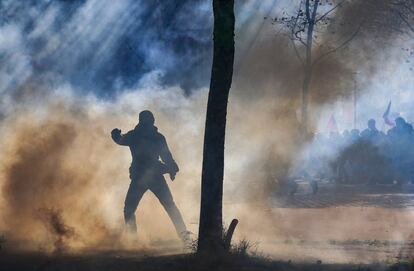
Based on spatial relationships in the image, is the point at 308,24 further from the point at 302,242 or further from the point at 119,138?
the point at 119,138

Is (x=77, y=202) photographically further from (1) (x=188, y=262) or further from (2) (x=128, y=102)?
(2) (x=128, y=102)

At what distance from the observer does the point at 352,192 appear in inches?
741

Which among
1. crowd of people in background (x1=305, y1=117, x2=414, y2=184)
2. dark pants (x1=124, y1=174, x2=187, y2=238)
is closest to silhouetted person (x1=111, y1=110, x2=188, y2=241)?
dark pants (x1=124, y1=174, x2=187, y2=238)

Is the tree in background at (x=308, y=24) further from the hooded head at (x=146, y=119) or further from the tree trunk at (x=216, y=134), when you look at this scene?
the tree trunk at (x=216, y=134)

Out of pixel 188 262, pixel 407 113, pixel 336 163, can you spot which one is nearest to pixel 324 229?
pixel 188 262

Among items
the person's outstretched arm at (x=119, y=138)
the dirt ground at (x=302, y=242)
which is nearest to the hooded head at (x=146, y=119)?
the person's outstretched arm at (x=119, y=138)

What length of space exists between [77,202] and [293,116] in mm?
12181

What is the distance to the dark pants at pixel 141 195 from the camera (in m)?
10.2

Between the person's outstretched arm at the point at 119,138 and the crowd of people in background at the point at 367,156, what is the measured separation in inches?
416

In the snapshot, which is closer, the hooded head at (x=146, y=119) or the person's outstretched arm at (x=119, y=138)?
the person's outstretched arm at (x=119, y=138)

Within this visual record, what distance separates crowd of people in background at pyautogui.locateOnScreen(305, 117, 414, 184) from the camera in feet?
65.5

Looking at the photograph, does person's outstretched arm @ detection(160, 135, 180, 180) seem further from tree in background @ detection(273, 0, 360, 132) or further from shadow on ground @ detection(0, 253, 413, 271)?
tree in background @ detection(273, 0, 360, 132)

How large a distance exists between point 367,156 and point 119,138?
1222cm

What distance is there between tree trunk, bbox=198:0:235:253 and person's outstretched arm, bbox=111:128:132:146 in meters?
2.50
